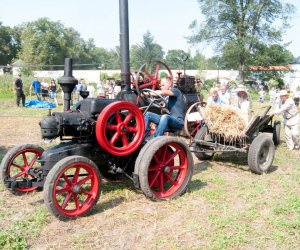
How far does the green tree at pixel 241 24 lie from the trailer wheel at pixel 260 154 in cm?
2923

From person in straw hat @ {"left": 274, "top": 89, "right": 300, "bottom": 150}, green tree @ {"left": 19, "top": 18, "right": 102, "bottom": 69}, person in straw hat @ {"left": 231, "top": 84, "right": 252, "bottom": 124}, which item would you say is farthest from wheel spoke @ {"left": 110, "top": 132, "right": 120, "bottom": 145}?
green tree @ {"left": 19, "top": 18, "right": 102, "bottom": 69}

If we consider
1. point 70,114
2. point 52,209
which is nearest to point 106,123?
point 70,114

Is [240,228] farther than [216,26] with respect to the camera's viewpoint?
No

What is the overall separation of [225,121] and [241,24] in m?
31.6

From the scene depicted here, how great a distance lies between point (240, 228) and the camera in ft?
11.5

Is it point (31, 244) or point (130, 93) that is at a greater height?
point (130, 93)

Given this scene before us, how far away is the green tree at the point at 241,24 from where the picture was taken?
3425 centimetres

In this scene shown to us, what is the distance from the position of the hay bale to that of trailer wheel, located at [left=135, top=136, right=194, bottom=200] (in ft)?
4.49

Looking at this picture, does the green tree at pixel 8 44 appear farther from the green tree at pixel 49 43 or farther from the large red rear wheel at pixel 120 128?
the large red rear wheel at pixel 120 128

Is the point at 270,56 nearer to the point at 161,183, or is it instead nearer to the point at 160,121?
the point at 160,121

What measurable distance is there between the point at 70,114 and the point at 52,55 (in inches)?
2615

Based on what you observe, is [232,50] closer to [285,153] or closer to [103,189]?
[285,153]

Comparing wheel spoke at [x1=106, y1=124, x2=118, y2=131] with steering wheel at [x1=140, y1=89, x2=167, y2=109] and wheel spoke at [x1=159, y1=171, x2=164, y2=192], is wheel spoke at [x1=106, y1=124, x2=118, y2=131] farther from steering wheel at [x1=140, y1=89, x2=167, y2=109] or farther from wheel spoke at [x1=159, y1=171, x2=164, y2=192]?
steering wheel at [x1=140, y1=89, x2=167, y2=109]

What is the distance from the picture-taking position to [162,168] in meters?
4.34
